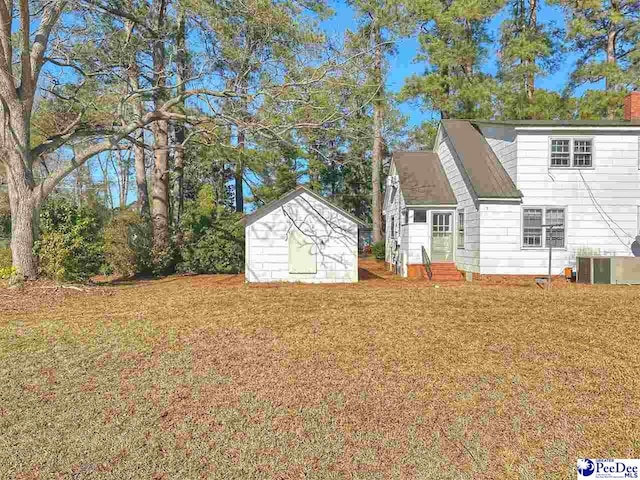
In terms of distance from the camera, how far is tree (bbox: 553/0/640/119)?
20750mm

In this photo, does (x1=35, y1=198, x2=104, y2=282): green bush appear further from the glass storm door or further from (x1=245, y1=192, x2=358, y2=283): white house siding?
the glass storm door

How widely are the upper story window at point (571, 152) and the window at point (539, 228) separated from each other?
1592 mm

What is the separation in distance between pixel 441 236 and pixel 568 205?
435cm

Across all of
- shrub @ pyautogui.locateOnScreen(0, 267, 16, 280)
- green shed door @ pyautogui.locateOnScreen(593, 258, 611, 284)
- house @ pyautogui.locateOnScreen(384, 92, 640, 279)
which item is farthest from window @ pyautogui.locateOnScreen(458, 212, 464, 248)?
shrub @ pyautogui.locateOnScreen(0, 267, 16, 280)

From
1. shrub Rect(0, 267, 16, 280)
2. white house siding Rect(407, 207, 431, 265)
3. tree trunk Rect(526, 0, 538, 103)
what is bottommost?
shrub Rect(0, 267, 16, 280)

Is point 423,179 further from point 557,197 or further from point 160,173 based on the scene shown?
point 160,173

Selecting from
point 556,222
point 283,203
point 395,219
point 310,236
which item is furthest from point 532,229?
point 283,203

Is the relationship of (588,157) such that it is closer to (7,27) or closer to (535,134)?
(535,134)

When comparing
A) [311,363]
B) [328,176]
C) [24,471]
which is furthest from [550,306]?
[328,176]

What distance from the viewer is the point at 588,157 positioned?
571 inches

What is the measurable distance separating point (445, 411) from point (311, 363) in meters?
1.90

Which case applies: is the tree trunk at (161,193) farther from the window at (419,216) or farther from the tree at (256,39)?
the window at (419,216)
